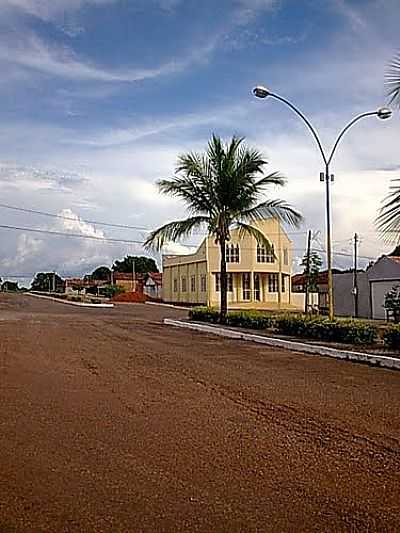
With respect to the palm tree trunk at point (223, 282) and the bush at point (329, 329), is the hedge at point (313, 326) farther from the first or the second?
the palm tree trunk at point (223, 282)

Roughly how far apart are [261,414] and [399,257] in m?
31.1

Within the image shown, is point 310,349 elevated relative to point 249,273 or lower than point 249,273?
lower

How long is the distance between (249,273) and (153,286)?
27330mm

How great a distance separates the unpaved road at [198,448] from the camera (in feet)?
15.9

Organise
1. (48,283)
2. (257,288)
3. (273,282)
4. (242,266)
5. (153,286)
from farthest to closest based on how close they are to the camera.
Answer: (48,283)
(153,286)
(273,282)
(257,288)
(242,266)

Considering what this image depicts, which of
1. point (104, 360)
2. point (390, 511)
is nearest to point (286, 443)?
point (390, 511)

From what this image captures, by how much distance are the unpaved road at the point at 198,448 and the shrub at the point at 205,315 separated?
14030mm

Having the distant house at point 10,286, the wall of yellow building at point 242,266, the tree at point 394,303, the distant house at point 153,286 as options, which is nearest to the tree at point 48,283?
the distant house at point 10,286

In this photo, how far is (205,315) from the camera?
1115 inches

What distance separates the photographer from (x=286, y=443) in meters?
7.04

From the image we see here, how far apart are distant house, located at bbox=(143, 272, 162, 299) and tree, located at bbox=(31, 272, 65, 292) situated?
152 ft

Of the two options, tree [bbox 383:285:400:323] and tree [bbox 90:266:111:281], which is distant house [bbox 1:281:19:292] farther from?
tree [bbox 383:285:400:323]

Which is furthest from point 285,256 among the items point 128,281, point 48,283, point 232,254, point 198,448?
point 48,283

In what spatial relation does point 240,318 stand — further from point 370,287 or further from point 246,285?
point 246,285
